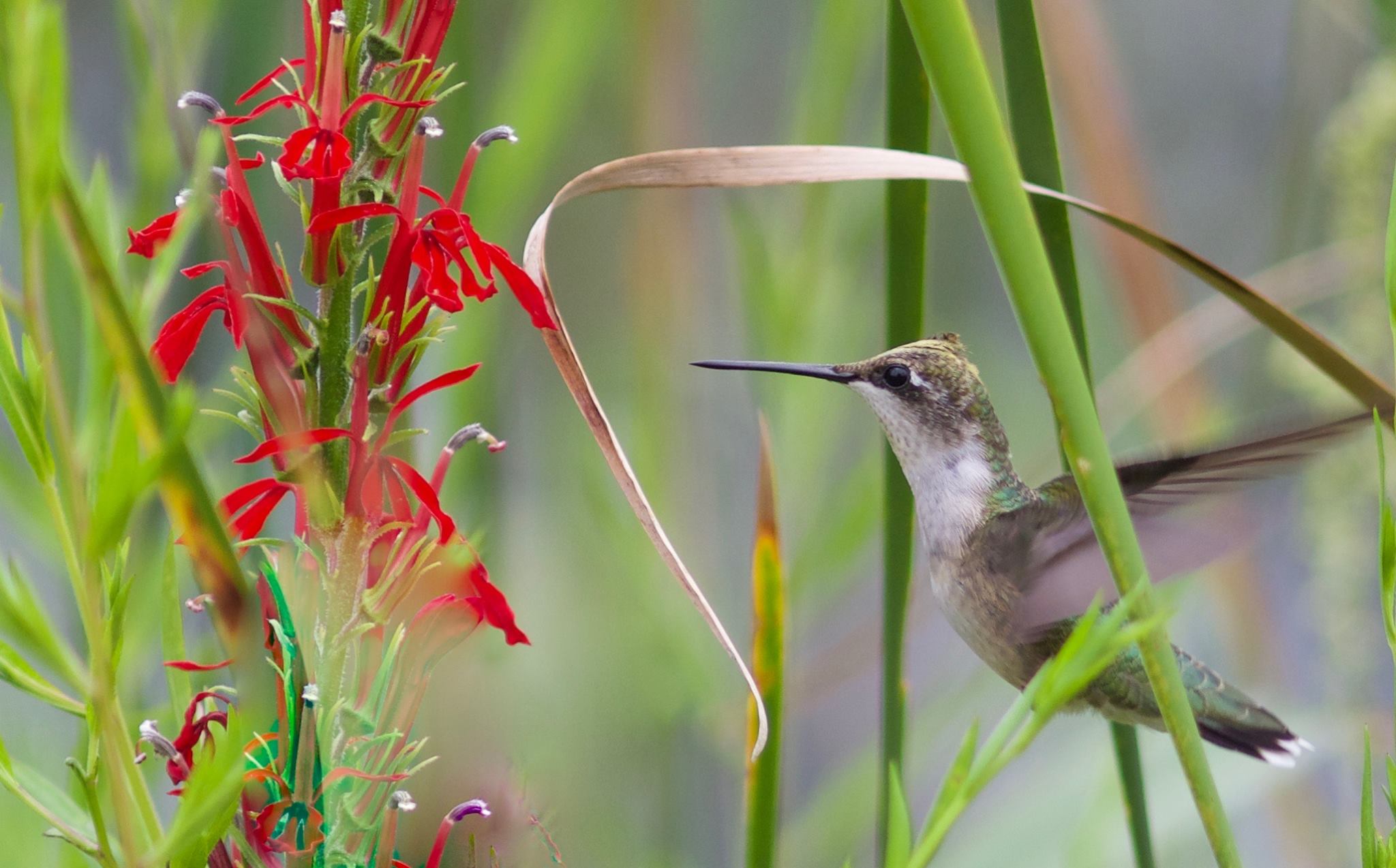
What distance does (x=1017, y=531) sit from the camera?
72cm

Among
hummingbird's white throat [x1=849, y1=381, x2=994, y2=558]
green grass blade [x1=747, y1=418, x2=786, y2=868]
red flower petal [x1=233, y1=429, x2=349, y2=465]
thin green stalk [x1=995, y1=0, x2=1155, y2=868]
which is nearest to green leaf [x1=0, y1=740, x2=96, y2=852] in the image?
red flower petal [x1=233, y1=429, x2=349, y2=465]

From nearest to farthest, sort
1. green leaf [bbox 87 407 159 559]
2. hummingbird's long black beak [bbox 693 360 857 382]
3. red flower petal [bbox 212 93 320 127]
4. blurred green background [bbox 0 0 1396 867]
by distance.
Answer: green leaf [bbox 87 407 159 559] < red flower petal [bbox 212 93 320 127] < hummingbird's long black beak [bbox 693 360 857 382] < blurred green background [bbox 0 0 1396 867]

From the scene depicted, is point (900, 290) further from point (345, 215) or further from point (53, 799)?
point (53, 799)

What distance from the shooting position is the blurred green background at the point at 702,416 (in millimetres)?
708

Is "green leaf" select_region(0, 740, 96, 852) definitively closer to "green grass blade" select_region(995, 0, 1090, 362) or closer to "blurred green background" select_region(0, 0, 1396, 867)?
"blurred green background" select_region(0, 0, 1396, 867)

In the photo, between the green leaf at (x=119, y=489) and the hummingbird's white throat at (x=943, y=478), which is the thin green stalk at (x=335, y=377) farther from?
the hummingbird's white throat at (x=943, y=478)

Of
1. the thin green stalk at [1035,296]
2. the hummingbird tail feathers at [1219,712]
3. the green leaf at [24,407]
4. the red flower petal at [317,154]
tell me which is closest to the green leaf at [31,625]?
the green leaf at [24,407]

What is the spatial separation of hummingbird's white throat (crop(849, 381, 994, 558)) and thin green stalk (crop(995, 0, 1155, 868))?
249 mm

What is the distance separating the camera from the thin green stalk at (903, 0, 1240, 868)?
1.15ft

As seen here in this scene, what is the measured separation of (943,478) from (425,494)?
0.45m

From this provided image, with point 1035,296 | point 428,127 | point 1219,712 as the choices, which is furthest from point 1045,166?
point 1219,712

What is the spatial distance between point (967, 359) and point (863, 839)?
0.57 m

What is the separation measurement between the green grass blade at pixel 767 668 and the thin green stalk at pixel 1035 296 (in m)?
0.12

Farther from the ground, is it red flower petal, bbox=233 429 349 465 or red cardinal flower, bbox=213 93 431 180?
red cardinal flower, bbox=213 93 431 180
